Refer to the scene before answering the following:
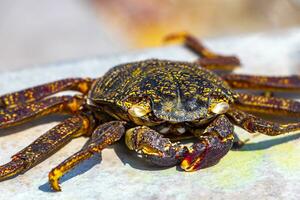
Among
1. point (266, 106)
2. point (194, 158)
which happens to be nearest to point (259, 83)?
point (266, 106)

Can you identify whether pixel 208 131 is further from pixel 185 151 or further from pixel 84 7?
pixel 84 7

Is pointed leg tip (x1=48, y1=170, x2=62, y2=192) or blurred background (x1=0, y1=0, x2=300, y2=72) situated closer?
pointed leg tip (x1=48, y1=170, x2=62, y2=192)

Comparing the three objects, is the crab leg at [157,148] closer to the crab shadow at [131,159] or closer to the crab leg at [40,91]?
the crab shadow at [131,159]

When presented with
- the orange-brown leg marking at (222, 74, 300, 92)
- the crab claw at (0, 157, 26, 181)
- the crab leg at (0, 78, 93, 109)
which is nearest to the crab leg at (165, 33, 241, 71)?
the orange-brown leg marking at (222, 74, 300, 92)

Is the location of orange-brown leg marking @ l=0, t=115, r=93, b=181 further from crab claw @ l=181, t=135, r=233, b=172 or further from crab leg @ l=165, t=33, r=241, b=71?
crab leg @ l=165, t=33, r=241, b=71

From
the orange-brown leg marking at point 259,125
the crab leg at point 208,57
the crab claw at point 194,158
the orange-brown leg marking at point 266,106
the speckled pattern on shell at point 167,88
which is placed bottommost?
the crab claw at point 194,158

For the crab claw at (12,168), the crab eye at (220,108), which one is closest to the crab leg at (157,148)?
the crab eye at (220,108)
